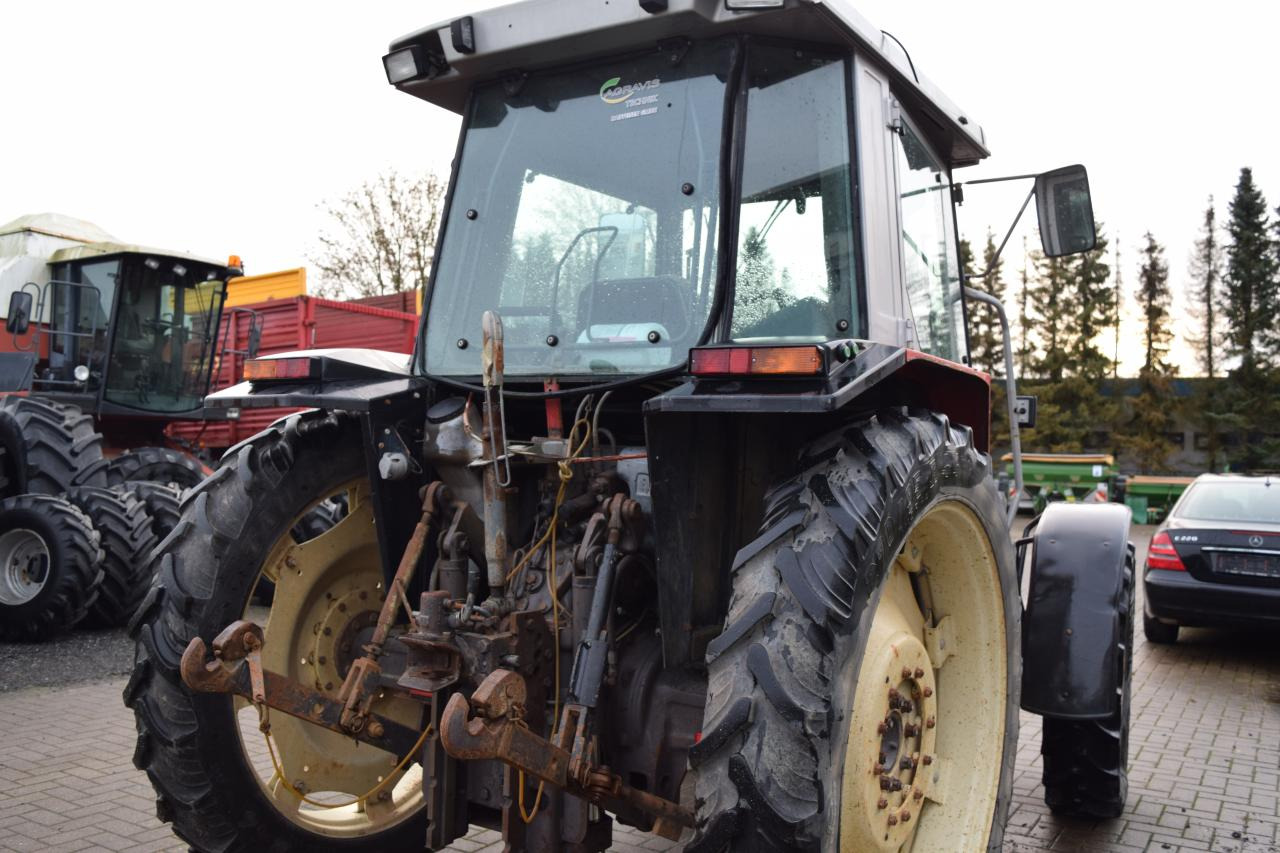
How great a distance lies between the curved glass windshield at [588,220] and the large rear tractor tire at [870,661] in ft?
2.47

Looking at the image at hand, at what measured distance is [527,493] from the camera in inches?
131

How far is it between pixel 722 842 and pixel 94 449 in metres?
9.21

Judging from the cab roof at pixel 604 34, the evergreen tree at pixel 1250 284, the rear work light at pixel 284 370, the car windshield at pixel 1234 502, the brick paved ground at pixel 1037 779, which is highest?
the evergreen tree at pixel 1250 284

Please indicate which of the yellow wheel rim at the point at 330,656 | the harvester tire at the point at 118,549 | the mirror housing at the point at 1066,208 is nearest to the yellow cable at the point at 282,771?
Answer: the yellow wheel rim at the point at 330,656

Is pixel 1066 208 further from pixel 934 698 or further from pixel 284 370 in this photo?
pixel 284 370

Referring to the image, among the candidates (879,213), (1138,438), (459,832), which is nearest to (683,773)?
(459,832)

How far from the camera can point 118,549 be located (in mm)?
8625

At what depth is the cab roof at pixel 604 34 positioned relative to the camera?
118 inches

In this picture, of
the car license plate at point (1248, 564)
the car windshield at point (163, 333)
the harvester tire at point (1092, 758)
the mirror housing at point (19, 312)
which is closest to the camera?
the harvester tire at point (1092, 758)

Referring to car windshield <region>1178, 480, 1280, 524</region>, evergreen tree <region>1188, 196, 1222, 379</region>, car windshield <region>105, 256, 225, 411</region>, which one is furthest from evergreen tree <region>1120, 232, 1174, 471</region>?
car windshield <region>105, 256, 225, 411</region>

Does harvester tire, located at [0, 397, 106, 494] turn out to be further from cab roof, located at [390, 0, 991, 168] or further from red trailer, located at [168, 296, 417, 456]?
cab roof, located at [390, 0, 991, 168]

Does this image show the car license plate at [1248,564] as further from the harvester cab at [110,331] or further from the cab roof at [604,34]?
the harvester cab at [110,331]

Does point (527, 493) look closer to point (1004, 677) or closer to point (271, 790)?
point (271, 790)

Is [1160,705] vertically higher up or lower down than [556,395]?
lower down
